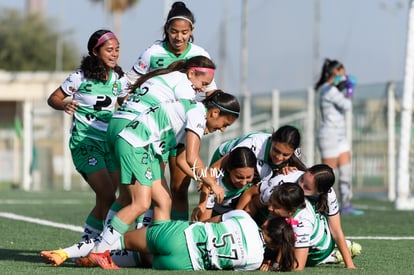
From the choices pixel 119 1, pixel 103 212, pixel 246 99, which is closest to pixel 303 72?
pixel 246 99

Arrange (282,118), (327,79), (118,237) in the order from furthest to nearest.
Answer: (282,118) < (327,79) < (118,237)

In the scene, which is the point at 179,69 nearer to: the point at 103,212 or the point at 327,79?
the point at 103,212

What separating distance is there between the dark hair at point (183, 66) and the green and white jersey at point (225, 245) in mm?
1265

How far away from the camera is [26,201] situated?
17969 millimetres

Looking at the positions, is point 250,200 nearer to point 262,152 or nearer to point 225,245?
point 262,152

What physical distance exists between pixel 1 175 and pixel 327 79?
2209 cm

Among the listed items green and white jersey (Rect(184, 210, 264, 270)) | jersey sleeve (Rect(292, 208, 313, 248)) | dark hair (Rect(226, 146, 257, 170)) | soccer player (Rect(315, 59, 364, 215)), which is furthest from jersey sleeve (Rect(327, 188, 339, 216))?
soccer player (Rect(315, 59, 364, 215))

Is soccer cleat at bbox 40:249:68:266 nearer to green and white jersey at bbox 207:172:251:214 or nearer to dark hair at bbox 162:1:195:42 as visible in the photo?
green and white jersey at bbox 207:172:251:214

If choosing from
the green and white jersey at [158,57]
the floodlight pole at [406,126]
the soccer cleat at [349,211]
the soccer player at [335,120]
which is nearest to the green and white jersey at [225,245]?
the green and white jersey at [158,57]

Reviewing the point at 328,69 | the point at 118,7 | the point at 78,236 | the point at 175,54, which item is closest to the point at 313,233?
the point at 175,54

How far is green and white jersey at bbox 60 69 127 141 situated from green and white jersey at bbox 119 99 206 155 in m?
1.28

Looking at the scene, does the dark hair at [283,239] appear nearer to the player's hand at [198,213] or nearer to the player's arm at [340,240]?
the player's arm at [340,240]

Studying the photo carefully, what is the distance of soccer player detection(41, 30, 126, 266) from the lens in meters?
9.05

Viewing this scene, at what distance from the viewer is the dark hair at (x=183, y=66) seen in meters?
8.14
